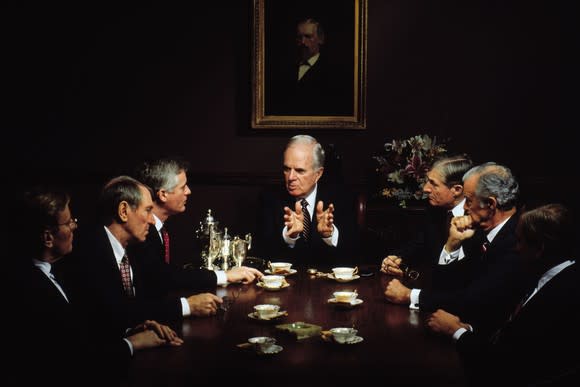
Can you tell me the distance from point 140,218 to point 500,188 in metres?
1.84

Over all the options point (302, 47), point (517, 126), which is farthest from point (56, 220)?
point (517, 126)

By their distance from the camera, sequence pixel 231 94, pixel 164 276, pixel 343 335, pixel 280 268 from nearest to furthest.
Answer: pixel 343 335
pixel 164 276
pixel 280 268
pixel 231 94

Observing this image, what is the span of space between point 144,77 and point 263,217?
2012 millimetres

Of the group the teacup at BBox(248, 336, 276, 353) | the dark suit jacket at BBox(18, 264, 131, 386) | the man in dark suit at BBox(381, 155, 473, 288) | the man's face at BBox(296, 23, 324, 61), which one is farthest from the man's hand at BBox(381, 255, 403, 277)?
the man's face at BBox(296, 23, 324, 61)

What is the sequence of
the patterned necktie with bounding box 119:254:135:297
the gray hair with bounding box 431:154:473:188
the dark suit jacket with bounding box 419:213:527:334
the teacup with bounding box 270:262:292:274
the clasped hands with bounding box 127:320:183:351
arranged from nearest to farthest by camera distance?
the clasped hands with bounding box 127:320:183:351 < the dark suit jacket with bounding box 419:213:527:334 < the patterned necktie with bounding box 119:254:135:297 < the teacup with bounding box 270:262:292:274 < the gray hair with bounding box 431:154:473:188

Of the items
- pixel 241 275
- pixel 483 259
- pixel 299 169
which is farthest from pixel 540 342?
pixel 299 169

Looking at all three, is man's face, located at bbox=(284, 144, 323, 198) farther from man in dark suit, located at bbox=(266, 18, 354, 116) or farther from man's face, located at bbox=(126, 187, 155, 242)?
man's face, located at bbox=(126, 187, 155, 242)

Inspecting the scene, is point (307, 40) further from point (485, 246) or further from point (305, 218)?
point (485, 246)

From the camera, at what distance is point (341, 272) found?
3773 mm

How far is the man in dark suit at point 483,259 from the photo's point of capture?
320 cm

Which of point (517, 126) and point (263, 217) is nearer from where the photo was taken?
point (263, 217)

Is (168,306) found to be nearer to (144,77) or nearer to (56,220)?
(56,220)

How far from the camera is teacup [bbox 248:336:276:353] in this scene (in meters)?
2.49

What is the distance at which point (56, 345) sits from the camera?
97.5 inches
